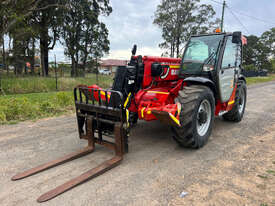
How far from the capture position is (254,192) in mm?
2756

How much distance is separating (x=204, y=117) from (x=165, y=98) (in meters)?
0.90

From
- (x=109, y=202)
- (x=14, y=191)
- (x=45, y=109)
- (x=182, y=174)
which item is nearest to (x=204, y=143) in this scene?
(x=182, y=174)

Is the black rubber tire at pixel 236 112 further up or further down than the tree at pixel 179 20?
further down

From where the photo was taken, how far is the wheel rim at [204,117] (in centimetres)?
426

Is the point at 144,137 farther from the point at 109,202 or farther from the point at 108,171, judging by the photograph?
the point at 109,202

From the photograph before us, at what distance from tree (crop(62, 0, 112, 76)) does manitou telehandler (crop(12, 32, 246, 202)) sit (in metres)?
20.3

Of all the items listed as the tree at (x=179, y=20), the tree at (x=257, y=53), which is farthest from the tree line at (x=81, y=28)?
the tree at (x=257, y=53)

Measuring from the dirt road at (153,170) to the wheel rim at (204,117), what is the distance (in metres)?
0.34

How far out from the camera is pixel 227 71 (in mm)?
5117

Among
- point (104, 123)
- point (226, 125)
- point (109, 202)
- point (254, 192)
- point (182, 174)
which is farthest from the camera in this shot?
point (226, 125)

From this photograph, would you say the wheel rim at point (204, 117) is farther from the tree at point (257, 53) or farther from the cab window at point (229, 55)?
the tree at point (257, 53)

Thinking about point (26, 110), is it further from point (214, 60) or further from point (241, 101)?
point (241, 101)

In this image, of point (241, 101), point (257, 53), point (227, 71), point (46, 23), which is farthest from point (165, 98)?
point (257, 53)

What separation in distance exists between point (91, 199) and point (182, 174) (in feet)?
4.56
